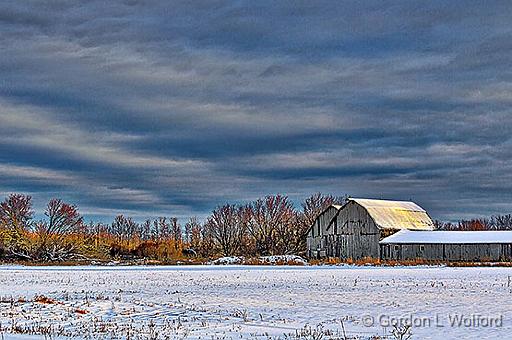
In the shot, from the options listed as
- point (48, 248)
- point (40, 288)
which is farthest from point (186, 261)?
point (40, 288)

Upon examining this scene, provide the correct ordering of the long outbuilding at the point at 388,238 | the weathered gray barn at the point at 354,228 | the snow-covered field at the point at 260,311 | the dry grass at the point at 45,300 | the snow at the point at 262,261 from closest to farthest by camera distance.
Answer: the snow-covered field at the point at 260,311, the dry grass at the point at 45,300, the long outbuilding at the point at 388,238, the snow at the point at 262,261, the weathered gray barn at the point at 354,228

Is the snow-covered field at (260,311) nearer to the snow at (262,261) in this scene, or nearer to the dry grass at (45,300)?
the dry grass at (45,300)

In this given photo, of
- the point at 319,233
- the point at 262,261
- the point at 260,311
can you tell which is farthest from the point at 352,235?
the point at 260,311

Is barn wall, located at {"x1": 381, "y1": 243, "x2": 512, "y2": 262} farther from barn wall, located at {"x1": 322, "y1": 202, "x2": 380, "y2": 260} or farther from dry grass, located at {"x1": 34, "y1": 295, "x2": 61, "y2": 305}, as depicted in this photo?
dry grass, located at {"x1": 34, "y1": 295, "x2": 61, "y2": 305}

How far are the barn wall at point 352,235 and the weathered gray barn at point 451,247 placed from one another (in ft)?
5.91

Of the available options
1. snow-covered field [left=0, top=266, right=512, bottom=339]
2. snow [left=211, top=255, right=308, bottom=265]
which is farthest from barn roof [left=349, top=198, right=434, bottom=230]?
snow-covered field [left=0, top=266, right=512, bottom=339]

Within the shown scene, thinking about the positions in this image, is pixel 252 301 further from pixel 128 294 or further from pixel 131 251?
pixel 131 251

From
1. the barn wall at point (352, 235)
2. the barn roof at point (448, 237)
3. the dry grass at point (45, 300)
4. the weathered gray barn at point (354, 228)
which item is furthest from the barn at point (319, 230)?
the dry grass at point (45, 300)

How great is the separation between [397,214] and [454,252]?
1389 cm

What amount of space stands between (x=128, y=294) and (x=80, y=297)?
244 cm

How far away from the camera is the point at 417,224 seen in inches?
3728

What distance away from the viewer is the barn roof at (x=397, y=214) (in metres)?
85.8

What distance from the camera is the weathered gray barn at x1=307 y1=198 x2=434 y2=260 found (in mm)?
83938

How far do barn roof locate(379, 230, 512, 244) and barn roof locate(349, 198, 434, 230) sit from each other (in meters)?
2.60
